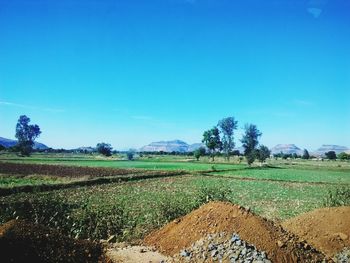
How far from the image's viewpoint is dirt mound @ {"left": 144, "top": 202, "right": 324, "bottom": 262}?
26.3 feet

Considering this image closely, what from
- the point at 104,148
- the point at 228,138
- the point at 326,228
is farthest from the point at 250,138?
the point at 326,228

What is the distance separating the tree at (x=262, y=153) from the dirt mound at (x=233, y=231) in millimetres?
68133

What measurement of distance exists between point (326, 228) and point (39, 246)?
835 centimetres

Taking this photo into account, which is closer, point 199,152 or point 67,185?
point 67,185

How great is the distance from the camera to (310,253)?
27.1 ft

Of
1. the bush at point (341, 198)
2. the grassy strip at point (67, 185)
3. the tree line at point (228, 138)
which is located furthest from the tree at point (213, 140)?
the bush at point (341, 198)

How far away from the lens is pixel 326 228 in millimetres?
10719

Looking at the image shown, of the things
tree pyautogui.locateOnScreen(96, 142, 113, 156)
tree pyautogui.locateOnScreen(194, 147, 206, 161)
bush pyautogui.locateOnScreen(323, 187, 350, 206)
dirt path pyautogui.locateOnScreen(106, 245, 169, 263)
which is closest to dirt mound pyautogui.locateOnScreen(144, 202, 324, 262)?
dirt path pyautogui.locateOnScreen(106, 245, 169, 263)

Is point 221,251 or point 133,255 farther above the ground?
point 221,251

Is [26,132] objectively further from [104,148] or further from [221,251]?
[221,251]

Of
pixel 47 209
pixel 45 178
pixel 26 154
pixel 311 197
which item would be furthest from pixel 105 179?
pixel 26 154

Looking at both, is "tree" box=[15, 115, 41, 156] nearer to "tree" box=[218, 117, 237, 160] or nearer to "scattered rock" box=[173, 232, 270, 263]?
"tree" box=[218, 117, 237, 160]

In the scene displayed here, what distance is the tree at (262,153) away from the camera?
76.7m

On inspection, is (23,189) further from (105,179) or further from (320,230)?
(320,230)
